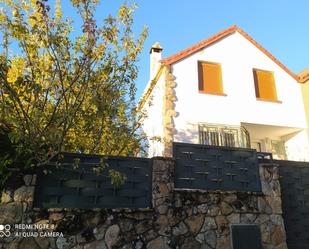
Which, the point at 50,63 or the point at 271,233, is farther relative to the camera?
the point at 271,233

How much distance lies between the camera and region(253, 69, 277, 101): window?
45.6 feet

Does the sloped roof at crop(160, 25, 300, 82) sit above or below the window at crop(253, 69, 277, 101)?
above

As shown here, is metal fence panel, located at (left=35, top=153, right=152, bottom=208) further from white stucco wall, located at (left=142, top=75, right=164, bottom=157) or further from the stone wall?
white stucco wall, located at (left=142, top=75, right=164, bottom=157)

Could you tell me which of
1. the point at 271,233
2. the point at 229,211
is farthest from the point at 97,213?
the point at 271,233

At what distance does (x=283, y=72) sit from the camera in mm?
14977

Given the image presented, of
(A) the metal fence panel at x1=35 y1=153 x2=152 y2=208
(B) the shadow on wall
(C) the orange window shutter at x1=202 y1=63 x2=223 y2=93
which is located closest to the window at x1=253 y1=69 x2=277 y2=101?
(C) the orange window shutter at x1=202 y1=63 x2=223 y2=93

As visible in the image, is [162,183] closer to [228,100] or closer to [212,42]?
[228,100]

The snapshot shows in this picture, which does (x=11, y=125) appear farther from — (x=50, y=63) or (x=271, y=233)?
Result: (x=271, y=233)

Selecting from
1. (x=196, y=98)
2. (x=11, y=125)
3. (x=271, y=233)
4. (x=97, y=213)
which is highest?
(x=196, y=98)

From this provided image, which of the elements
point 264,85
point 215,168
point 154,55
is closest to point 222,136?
point 264,85

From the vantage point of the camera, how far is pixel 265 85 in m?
14.2

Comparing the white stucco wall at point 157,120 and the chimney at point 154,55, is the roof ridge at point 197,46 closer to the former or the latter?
the white stucco wall at point 157,120

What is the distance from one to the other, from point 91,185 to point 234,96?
921 centimetres

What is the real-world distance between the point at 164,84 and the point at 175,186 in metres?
6.54
